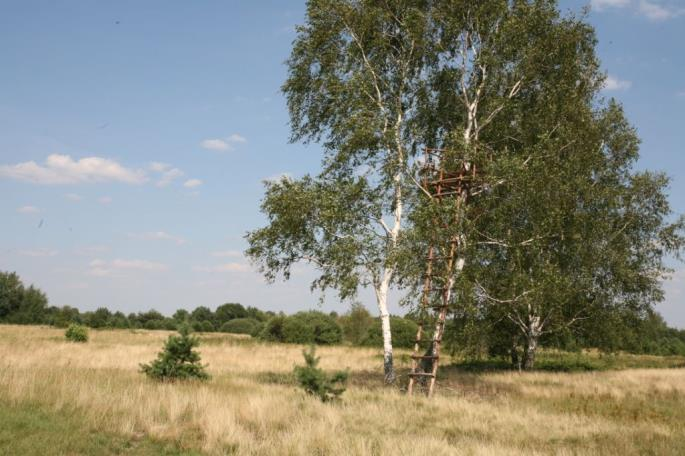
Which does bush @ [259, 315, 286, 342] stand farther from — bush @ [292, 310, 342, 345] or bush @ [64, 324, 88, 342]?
bush @ [64, 324, 88, 342]

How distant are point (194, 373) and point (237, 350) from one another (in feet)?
63.7

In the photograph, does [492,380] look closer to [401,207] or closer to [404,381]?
[404,381]

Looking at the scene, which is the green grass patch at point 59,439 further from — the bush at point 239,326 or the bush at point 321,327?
the bush at point 239,326

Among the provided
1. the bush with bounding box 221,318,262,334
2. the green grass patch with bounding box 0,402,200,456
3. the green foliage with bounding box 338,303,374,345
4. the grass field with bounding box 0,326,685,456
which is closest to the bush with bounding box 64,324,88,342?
the grass field with bounding box 0,326,685,456

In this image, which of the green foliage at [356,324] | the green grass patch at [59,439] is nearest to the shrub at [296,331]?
the green foliage at [356,324]

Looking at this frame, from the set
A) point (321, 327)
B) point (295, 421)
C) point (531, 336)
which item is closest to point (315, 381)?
point (295, 421)

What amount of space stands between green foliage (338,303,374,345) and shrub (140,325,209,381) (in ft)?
138

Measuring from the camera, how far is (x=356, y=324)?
189ft

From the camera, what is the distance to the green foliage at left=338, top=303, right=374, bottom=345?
57.3m

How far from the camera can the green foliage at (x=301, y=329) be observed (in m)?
47.8

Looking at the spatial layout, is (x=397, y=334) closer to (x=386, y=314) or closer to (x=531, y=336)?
(x=531, y=336)

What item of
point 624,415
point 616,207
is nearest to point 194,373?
point 624,415

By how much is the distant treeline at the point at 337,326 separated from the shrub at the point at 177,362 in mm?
589

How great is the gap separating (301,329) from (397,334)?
9286 millimetres
